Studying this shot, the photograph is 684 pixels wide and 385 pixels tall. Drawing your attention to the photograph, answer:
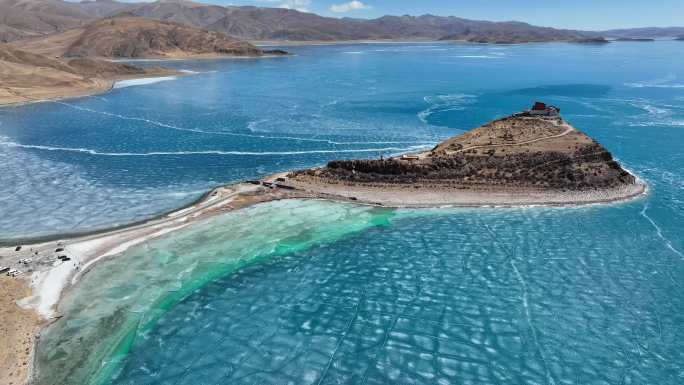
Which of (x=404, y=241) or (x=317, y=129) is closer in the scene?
(x=404, y=241)

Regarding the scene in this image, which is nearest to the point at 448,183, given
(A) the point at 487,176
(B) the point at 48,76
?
(A) the point at 487,176

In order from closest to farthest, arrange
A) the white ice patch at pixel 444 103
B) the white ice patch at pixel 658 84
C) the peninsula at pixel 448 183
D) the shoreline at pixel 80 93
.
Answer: the peninsula at pixel 448 183
the white ice patch at pixel 444 103
the shoreline at pixel 80 93
the white ice patch at pixel 658 84

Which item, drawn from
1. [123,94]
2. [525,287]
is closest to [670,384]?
[525,287]

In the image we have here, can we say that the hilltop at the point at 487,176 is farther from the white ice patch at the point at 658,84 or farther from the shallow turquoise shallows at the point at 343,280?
the white ice patch at the point at 658,84

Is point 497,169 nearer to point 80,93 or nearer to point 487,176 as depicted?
point 487,176

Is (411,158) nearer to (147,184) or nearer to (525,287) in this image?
(525,287)

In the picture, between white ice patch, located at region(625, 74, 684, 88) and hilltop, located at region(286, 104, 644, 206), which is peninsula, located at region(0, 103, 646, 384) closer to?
hilltop, located at region(286, 104, 644, 206)

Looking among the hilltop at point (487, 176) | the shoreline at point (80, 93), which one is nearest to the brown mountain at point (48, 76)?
the shoreline at point (80, 93)
